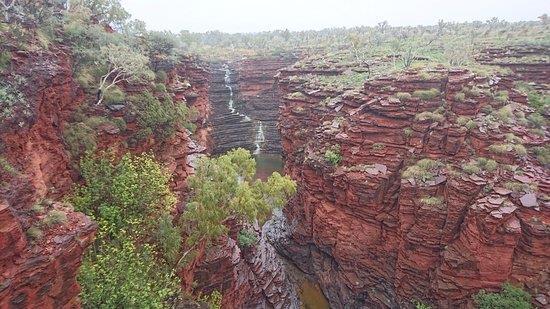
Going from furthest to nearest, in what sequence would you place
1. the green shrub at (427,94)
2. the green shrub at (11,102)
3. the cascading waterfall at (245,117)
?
the cascading waterfall at (245,117)
the green shrub at (427,94)
the green shrub at (11,102)

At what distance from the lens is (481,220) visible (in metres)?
18.0

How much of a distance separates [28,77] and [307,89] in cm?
2569

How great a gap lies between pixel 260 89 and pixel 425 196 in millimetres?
47992

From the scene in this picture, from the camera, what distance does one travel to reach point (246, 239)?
2305cm

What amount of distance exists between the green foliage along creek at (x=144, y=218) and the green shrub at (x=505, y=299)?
11.0 m

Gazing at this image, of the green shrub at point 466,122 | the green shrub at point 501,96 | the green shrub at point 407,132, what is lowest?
the green shrub at point 407,132

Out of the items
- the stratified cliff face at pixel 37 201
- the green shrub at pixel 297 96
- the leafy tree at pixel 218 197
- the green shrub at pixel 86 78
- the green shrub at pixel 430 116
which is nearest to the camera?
the stratified cliff face at pixel 37 201

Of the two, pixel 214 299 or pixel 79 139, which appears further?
pixel 214 299

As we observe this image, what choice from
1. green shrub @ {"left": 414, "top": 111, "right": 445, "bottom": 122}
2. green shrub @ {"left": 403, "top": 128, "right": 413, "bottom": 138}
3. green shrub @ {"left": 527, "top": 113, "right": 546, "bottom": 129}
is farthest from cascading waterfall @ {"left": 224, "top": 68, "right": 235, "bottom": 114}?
green shrub @ {"left": 527, "top": 113, "right": 546, "bottom": 129}

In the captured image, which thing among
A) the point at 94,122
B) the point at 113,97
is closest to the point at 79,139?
the point at 94,122

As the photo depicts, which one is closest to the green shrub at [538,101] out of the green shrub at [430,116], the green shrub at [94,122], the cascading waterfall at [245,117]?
the green shrub at [430,116]

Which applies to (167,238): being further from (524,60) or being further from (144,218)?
(524,60)

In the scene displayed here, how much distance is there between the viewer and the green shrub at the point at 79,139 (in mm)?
15094

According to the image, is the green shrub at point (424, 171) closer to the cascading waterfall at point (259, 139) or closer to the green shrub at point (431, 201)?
the green shrub at point (431, 201)
